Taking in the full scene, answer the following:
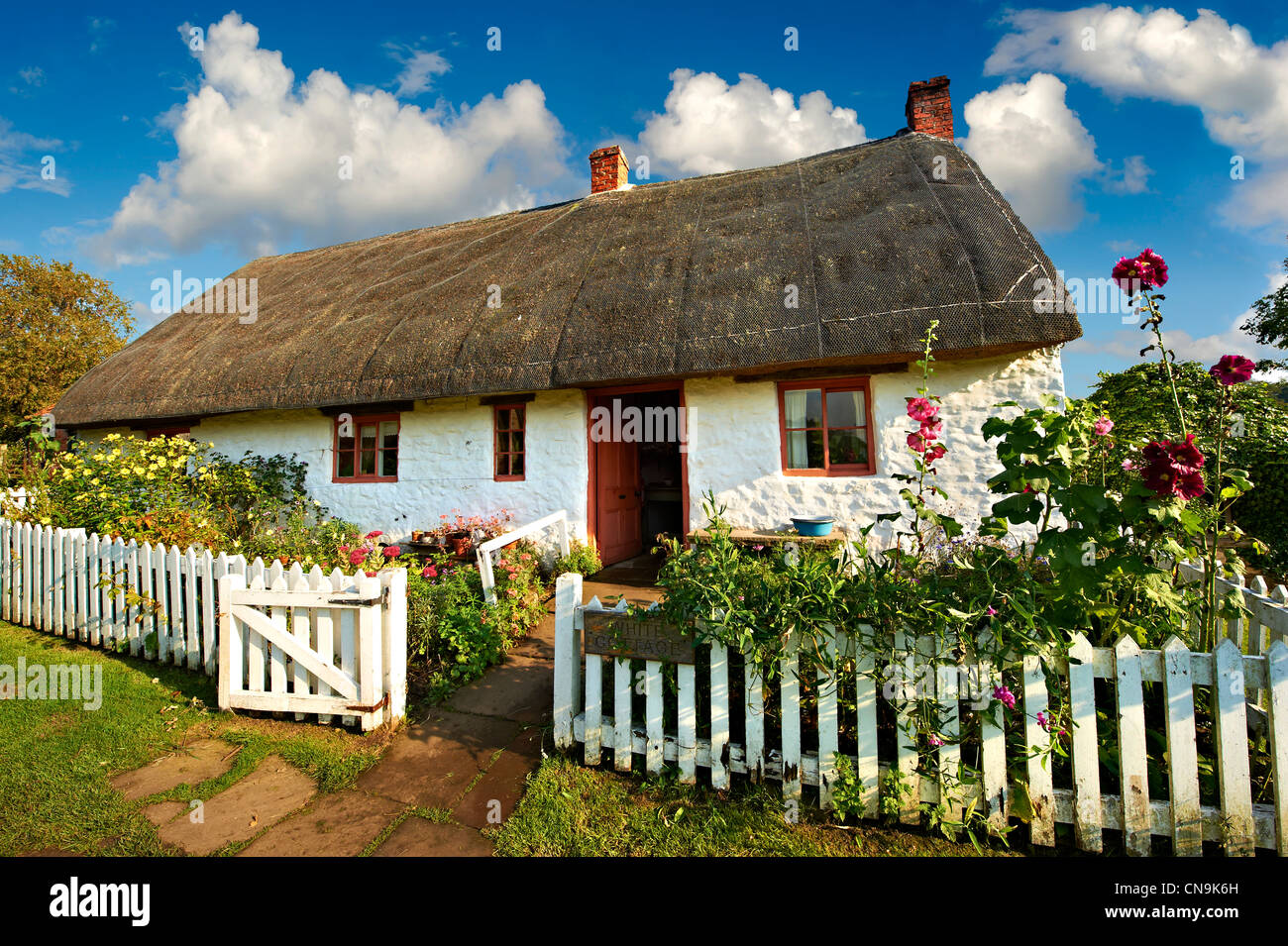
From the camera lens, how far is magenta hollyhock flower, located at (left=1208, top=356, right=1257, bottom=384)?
2.42 m

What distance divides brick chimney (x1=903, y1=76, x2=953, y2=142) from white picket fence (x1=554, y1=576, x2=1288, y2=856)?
869 centimetres

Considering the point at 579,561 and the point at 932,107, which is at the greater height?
the point at 932,107

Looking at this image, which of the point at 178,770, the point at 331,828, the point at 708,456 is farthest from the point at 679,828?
the point at 708,456

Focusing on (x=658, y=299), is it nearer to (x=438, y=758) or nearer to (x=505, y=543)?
(x=505, y=543)

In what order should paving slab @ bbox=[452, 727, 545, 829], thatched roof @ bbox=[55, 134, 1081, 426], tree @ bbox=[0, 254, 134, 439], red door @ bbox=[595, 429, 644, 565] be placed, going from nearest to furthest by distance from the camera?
paving slab @ bbox=[452, 727, 545, 829] → thatched roof @ bbox=[55, 134, 1081, 426] → red door @ bbox=[595, 429, 644, 565] → tree @ bbox=[0, 254, 134, 439]

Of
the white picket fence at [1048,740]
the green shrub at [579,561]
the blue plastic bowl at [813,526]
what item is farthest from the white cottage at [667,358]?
the white picket fence at [1048,740]

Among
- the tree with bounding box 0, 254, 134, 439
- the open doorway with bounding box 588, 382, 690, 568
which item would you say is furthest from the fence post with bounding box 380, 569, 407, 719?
the tree with bounding box 0, 254, 134, 439

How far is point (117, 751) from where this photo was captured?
3252 millimetres

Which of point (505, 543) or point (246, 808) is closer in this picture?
point (246, 808)

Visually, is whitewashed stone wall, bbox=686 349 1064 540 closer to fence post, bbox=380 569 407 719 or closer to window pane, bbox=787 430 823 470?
window pane, bbox=787 430 823 470

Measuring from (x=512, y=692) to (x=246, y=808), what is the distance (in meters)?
1.58

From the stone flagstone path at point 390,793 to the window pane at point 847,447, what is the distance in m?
4.22
